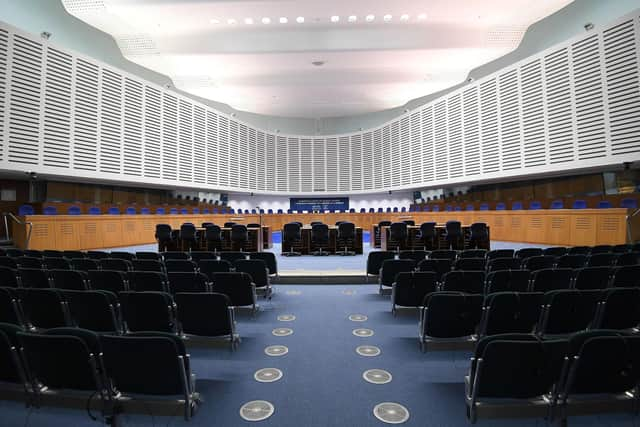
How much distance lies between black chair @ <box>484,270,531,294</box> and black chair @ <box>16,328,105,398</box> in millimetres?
3356

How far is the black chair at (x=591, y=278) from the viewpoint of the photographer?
10.0 ft

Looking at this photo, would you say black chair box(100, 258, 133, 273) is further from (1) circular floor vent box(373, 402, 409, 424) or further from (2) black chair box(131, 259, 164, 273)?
(1) circular floor vent box(373, 402, 409, 424)

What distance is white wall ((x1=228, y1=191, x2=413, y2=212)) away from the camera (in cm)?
1963

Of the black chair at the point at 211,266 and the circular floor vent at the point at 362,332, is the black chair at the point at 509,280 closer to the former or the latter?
the circular floor vent at the point at 362,332

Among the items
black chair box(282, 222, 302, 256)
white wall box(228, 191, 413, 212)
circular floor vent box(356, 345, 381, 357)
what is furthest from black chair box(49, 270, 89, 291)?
white wall box(228, 191, 413, 212)

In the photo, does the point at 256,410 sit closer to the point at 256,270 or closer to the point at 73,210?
the point at 256,270

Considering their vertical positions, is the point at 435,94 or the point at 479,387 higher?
the point at 435,94

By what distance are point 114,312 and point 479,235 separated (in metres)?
8.23

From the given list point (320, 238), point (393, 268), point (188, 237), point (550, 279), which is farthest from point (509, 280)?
point (188, 237)

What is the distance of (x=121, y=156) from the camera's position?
1178cm

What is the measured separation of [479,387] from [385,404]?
641mm

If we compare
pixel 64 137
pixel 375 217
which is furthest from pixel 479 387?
pixel 375 217

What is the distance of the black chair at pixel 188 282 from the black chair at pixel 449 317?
7.64ft

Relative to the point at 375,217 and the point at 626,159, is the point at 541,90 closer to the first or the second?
the point at 626,159
